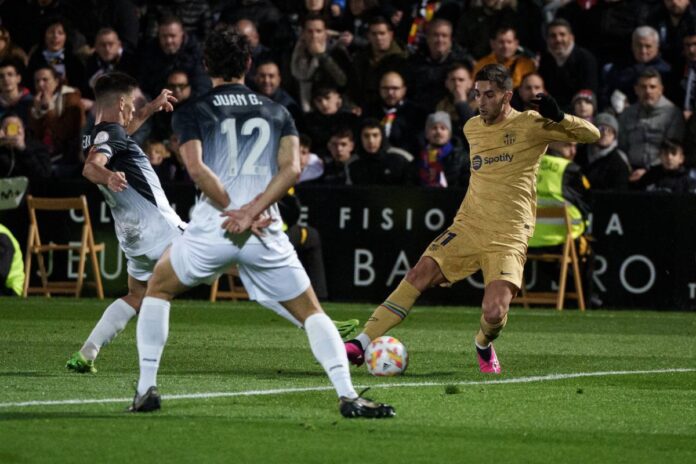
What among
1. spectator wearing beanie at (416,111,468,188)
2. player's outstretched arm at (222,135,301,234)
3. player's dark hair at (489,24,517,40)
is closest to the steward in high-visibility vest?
spectator wearing beanie at (416,111,468,188)

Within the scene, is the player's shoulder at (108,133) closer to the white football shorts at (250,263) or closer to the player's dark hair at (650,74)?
the white football shorts at (250,263)

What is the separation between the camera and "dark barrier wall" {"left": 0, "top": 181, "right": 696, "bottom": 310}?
1798cm

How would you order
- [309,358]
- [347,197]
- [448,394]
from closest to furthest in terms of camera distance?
[448,394]
[309,358]
[347,197]

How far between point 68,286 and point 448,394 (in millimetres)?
10602

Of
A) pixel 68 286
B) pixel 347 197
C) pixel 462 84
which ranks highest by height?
pixel 462 84

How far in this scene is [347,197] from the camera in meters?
18.6

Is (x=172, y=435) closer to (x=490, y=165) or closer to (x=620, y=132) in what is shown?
(x=490, y=165)

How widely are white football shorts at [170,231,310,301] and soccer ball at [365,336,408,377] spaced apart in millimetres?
2667

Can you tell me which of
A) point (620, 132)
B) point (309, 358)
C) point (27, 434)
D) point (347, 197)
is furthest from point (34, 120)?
point (27, 434)

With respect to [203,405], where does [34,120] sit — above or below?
above

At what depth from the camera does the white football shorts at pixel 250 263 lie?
783 centimetres

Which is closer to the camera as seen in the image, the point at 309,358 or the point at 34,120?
the point at 309,358

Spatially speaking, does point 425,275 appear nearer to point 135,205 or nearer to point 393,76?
point 135,205

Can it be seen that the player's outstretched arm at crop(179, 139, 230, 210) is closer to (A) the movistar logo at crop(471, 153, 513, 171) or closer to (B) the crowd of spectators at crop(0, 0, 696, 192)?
(A) the movistar logo at crop(471, 153, 513, 171)
